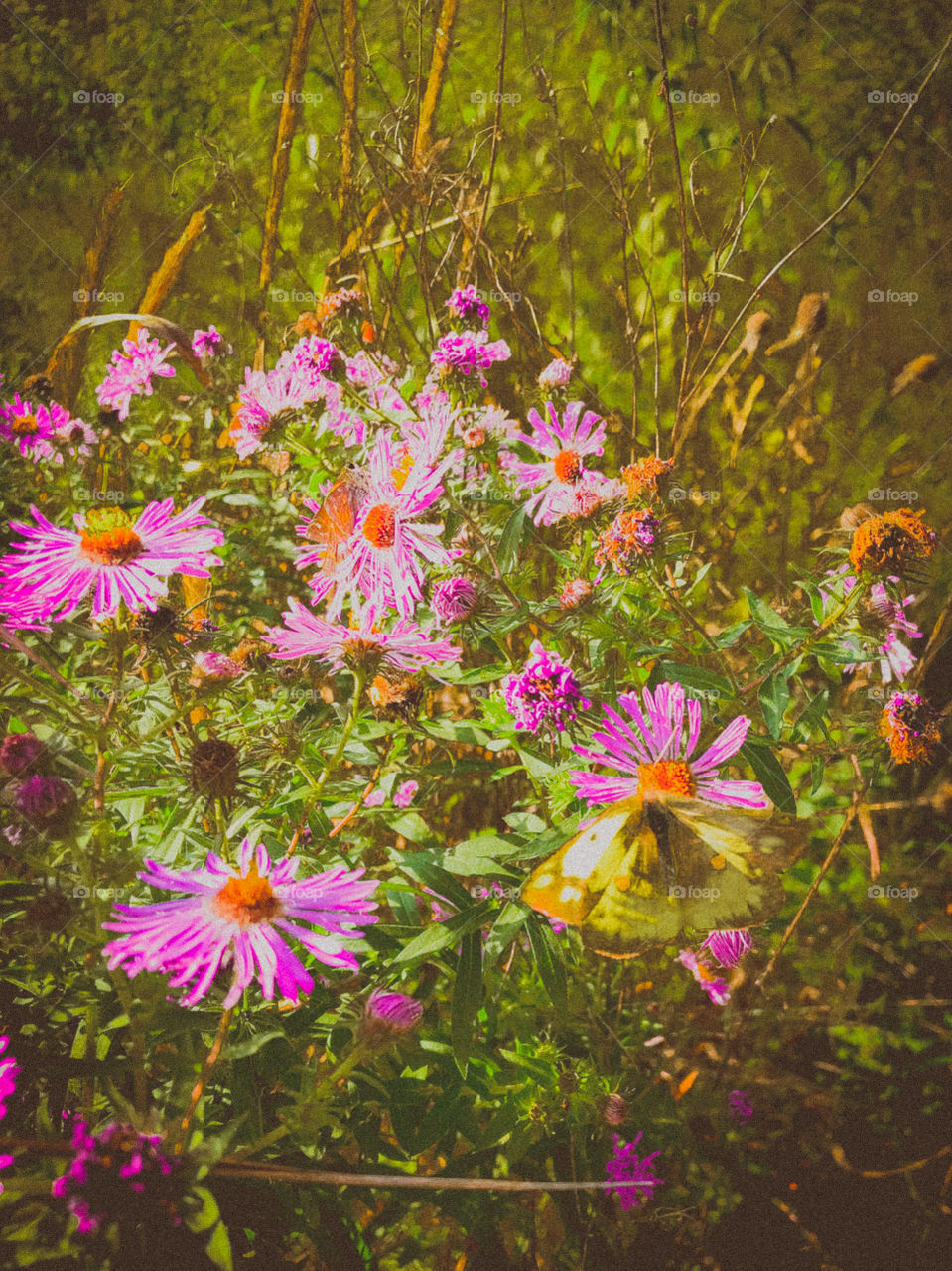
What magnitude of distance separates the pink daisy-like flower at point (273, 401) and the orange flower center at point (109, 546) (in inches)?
12.5

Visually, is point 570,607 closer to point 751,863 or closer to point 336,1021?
point 751,863

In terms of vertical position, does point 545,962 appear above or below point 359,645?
below

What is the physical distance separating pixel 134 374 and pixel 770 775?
1207 millimetres

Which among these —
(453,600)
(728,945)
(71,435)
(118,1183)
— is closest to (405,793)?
(453,600)

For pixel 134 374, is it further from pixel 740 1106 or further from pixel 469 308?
pixel 740 1106

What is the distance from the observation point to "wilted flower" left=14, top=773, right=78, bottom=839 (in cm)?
58

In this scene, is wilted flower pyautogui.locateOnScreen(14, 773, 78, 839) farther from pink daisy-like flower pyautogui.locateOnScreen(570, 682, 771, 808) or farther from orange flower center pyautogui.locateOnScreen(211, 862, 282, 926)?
pink daisy-like flower pyautogui.locateOnScreen(570, 682, 771, 808)

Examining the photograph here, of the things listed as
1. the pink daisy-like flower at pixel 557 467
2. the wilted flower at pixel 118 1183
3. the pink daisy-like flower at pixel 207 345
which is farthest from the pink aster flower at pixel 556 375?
the wilted flower at pixel 118 1183

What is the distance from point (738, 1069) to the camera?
Answer: 1.54 metres

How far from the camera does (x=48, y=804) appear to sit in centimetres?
59

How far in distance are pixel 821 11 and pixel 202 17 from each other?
1.21 m

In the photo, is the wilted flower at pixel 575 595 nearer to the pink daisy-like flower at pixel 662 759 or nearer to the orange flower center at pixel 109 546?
the pink daisy-like flower at pixel 662 759

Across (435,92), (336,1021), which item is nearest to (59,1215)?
(336,1021)

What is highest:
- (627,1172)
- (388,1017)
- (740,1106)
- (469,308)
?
(469,308)
